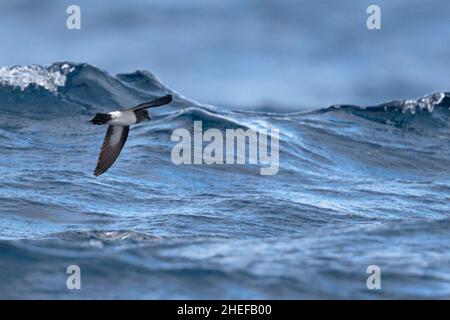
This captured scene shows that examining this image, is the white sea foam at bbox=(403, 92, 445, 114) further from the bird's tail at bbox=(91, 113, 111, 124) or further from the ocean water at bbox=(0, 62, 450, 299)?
the bird's tail at bbox=(91, 113, 111, 124)

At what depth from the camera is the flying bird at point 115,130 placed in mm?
15945

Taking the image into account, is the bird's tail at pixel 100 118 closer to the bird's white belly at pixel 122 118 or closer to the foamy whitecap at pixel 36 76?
the bird's white belly at pixel 122 118

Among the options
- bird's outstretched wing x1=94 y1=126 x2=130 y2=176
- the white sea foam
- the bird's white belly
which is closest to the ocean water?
the white sea foam

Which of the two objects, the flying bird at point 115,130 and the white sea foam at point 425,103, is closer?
the flying bird at point 115,130

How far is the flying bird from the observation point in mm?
15945

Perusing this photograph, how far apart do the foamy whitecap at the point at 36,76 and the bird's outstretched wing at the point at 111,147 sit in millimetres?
9379

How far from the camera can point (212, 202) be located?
18438 mm

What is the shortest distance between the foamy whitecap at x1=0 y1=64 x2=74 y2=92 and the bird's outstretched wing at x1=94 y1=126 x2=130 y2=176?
30.8ft

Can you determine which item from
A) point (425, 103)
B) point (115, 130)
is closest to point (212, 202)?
point (115, 130)

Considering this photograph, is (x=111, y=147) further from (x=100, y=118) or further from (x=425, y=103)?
(x=425, y=103)

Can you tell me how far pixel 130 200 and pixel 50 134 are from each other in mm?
5304

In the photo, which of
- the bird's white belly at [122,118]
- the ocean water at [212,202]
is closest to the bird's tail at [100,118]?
the bird's white belly at [122,118]

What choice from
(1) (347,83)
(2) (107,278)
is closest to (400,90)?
(1) (347,83)
